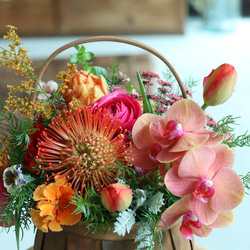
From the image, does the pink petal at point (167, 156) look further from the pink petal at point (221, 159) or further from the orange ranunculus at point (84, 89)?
the orange ranunculus at point (84, 89)

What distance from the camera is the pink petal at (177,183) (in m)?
0.56

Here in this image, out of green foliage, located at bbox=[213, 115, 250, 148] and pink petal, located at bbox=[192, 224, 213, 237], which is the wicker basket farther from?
green foliage, located at bbox=[213, 115, 250, 148]

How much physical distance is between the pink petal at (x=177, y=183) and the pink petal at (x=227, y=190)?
31 millimetres

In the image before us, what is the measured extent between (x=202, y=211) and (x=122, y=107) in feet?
0.65

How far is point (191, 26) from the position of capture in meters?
3.77

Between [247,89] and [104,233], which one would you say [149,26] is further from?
[104,233]

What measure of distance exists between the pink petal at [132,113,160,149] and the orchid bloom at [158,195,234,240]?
0.31 ft

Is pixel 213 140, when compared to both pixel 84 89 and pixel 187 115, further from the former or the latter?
pixel 84 89

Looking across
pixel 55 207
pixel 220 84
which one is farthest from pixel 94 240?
pixel 220 84

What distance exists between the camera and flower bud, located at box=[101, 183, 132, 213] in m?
0.54

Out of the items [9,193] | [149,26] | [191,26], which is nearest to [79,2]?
[149,26]

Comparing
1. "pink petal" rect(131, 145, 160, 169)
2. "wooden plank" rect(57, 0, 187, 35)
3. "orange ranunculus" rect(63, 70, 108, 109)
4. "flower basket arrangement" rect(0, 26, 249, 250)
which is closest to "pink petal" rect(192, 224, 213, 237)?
"flower basket arrangement" rect(0, 26, 249, 250)

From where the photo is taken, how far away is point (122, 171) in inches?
23.6

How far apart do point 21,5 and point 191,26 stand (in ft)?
4.90
